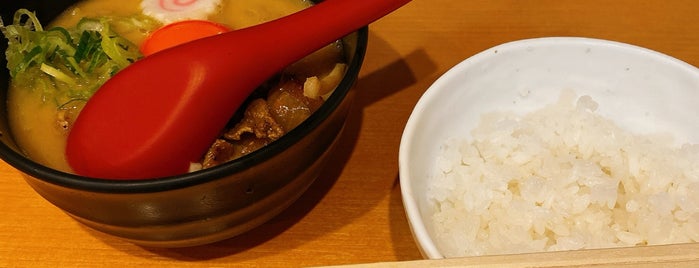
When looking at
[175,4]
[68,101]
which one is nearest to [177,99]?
[68,101]

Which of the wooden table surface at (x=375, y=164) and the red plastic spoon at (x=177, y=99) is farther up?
the red plastic spoon at (x=177, y=99)

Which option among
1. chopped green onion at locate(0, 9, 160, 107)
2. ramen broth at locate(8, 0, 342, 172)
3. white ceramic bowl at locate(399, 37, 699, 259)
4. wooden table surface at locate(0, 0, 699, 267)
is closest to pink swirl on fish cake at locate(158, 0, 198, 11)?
Answer: ramen broth at locate(8, 0, 342, 172)

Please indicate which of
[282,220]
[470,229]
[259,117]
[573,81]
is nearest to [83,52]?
[259,117]

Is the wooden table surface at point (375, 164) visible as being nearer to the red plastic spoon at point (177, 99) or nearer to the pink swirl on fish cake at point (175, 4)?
the red plastic spoon at point (177, 99)

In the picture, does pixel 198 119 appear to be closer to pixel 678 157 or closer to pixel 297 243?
pixel 297 243

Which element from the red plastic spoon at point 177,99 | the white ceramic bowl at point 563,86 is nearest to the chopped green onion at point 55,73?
the red plastic spoon at point 177,99

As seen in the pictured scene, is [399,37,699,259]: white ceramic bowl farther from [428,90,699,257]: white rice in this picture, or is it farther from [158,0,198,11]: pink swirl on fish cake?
[158,0,198,11]: pink swirl on fish cake

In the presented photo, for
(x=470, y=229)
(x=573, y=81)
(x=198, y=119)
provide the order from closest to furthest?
(x=198, y=119), (x=470, y=229), (x=573, y=81)
